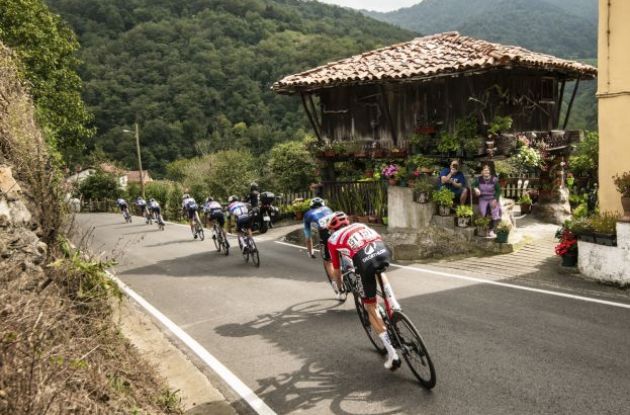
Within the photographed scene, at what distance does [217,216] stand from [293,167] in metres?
17.5

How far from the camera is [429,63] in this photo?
1358 cm

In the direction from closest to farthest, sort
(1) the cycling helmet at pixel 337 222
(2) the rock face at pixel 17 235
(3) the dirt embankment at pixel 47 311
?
(3) the dirt embankment at pixel 47 311, (2) the rock face at pixel 17 235, (1) the cycling helmet at pixel 337 222

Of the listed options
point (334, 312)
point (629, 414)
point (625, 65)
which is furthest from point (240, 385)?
point (625, 65)

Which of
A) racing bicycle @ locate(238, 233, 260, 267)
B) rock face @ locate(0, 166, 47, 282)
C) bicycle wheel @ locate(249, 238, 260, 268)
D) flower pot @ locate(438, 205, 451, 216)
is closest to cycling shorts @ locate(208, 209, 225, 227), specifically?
racing bicycle @ locate(238, 233, 260, 267)

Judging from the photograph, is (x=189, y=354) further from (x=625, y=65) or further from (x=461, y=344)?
(x=625, y=65)

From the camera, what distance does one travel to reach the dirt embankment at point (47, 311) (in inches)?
137

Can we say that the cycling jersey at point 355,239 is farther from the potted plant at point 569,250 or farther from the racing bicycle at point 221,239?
the racing bicycle at point 221,239

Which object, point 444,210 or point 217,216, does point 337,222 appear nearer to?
point 444,210

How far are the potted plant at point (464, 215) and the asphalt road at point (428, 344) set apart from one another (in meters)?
2.51

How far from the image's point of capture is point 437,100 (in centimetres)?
1442

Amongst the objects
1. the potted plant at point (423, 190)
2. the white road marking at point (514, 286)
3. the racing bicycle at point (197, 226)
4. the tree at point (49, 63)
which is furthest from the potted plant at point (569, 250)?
the tree at point (49, 63)

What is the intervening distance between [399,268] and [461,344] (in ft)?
15.8

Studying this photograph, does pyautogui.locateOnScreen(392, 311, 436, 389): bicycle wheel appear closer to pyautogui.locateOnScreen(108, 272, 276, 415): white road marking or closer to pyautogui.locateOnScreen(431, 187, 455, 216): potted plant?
pyautogui.locateOnScreen(108, 272, 276, 415): white road marking

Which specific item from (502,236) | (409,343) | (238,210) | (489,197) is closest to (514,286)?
(502,236)
